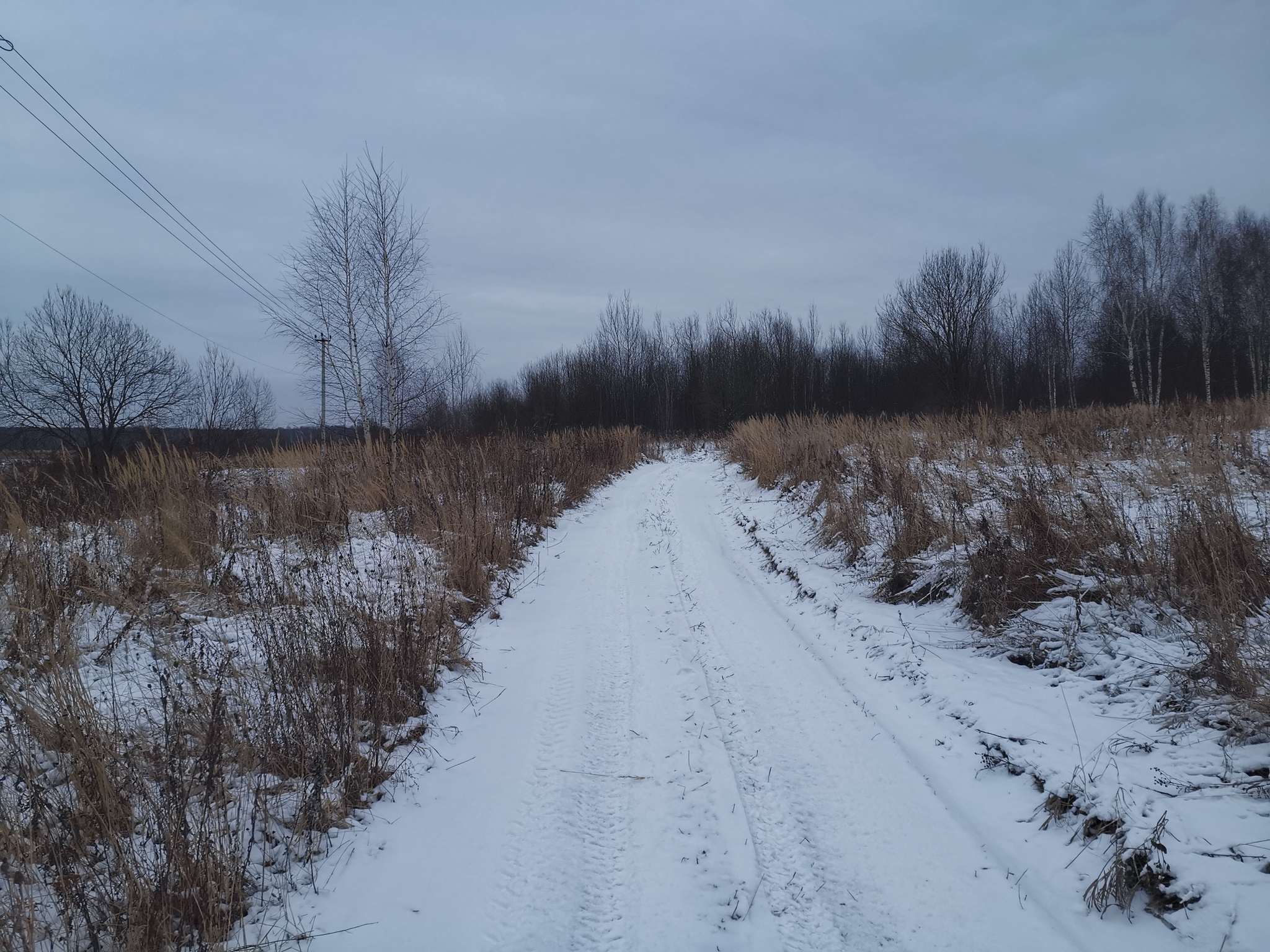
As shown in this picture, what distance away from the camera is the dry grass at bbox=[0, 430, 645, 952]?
1.98m

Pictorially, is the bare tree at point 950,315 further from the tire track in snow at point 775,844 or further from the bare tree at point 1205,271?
the tire track in snow at point 775,844

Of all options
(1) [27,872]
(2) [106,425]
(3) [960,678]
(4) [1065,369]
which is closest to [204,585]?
(1) [27,872]

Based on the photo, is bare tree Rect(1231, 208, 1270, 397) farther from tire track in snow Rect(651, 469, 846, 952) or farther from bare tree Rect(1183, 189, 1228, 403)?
tire track in snow Rect(651, 469, 846, 952)

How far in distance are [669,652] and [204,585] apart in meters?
3.61

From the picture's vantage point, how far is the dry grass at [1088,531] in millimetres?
3238

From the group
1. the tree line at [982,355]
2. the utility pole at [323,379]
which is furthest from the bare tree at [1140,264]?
the utility pole at [323,379]

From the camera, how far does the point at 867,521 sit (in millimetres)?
6664

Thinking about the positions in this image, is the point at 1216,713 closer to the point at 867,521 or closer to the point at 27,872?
the point at 867,521

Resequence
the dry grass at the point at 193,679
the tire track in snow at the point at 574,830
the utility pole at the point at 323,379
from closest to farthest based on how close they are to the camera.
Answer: the dry grass at the point at 193,679
the tire track in snow at the point at 574,830
the utility pole at the point at 323,379

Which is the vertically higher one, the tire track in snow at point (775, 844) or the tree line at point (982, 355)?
the tree line at point (982, 355)

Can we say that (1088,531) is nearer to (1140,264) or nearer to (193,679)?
(193,679)

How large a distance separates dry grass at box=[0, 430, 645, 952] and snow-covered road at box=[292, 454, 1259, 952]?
1.11 ft

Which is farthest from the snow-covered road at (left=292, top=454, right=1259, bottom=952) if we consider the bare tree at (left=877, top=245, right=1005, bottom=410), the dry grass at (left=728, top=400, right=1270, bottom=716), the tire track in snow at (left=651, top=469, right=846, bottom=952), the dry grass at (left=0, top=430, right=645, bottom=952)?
the bare tree at (left=877, top=245, right=1005, bottom=410)

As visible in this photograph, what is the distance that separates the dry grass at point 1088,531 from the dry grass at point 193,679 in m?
3.99
